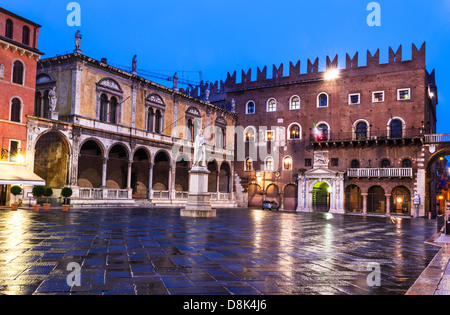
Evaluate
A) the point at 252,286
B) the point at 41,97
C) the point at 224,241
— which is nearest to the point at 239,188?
the point at 41,97

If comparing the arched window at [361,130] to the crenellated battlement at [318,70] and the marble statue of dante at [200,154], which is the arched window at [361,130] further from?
the marble statue of dante at [200,154]

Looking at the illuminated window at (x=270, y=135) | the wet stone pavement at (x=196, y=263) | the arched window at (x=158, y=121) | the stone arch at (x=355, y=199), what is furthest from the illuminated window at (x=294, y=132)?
the wet stone pavement at (x=196, y=263)

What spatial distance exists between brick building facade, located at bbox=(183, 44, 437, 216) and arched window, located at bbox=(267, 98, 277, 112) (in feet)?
→ 0.32

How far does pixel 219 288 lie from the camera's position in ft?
16.4

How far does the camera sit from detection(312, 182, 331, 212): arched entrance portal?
3519 centimetres

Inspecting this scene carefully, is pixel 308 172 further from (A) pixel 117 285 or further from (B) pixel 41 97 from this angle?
(A) pixel 117 285

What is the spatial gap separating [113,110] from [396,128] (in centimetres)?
2300

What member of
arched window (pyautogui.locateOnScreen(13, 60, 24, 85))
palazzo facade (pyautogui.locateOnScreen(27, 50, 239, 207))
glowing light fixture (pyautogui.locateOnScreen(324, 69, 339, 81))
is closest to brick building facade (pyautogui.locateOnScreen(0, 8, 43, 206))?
arched window (pyautogui.locateOnScreen(13, 60, 24, 85))

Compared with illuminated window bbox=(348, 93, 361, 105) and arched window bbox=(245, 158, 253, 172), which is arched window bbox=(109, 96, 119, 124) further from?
illuminated window bbox=(348, 93, 361, 105)

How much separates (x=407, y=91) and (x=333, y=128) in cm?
676

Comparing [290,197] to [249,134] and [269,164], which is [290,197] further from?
[249,134]

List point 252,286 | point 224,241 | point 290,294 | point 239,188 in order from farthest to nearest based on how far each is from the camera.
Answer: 1. point 239,188
2. point 224,241
3. point 252,286
4. point 290,294

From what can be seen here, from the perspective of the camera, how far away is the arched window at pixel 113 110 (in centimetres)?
2773

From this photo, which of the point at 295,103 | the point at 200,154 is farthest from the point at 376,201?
the point at 200,154
